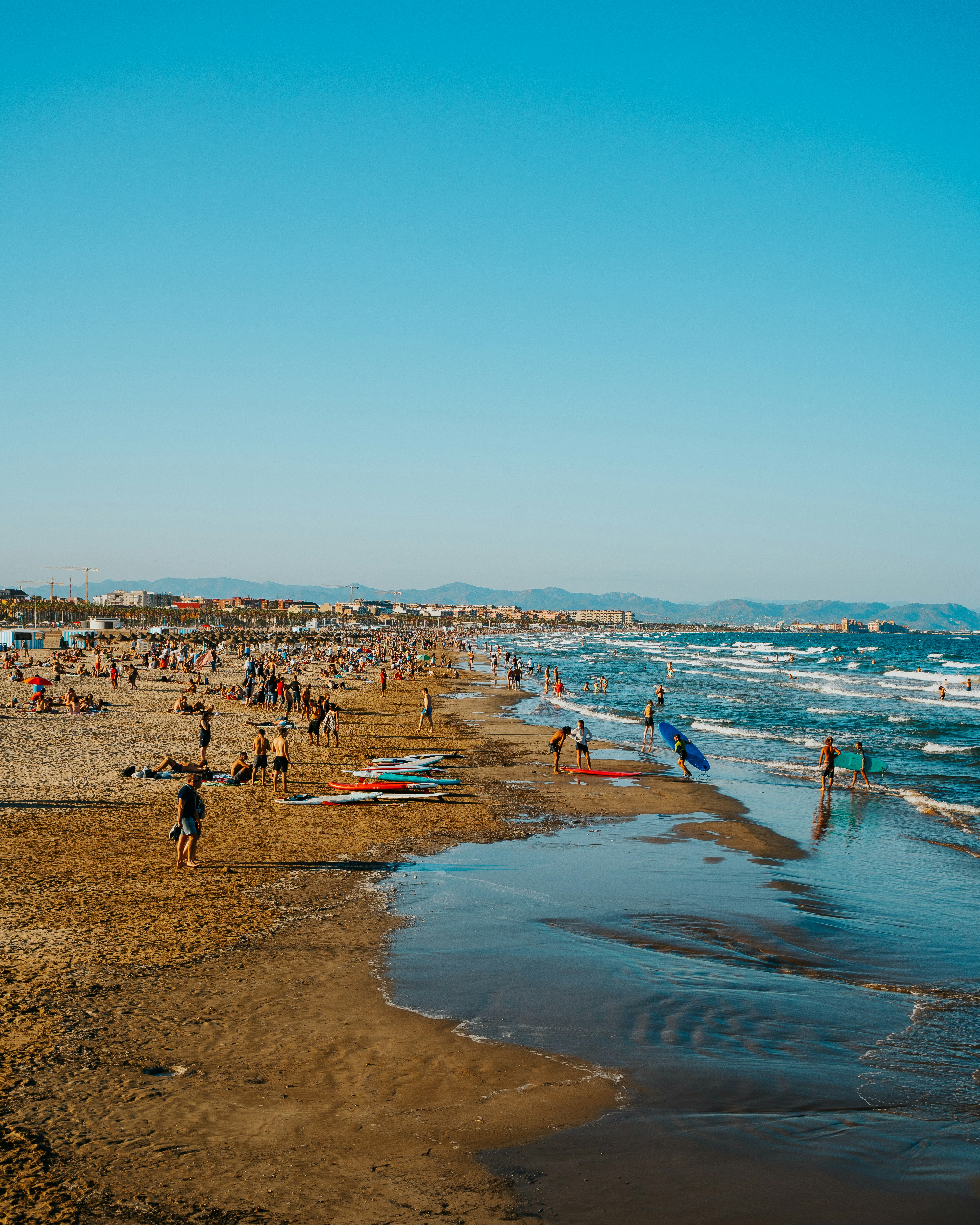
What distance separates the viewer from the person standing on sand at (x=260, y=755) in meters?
18.4

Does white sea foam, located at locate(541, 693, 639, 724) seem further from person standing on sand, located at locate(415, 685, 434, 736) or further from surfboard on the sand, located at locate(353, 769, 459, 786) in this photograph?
surfboard on the sand, located at locate(353, 769, 459, 786)

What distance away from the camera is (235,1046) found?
268 inches

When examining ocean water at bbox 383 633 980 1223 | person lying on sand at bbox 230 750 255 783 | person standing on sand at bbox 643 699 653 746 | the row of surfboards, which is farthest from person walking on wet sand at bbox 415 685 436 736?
ocean water at bbox 383 633 980 1223

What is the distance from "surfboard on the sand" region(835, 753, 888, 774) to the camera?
23172 millimetres

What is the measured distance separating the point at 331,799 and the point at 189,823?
5.88 meters

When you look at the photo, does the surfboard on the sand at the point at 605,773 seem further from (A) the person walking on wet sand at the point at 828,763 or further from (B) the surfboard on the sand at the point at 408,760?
(A) the person walking on wet sand at the point at 828,763

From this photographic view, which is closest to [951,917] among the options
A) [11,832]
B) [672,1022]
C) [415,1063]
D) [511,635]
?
[672,1022]

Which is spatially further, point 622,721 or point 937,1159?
point 622,721

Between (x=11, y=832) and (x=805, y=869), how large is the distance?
1344 centimetres

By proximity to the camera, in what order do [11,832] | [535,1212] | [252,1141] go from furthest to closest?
[11,832], [252,1141], [535,1212]

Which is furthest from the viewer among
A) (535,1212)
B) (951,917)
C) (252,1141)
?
(951,917)

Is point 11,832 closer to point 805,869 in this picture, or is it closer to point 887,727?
point 805,869

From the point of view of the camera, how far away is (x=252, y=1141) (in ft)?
17.9

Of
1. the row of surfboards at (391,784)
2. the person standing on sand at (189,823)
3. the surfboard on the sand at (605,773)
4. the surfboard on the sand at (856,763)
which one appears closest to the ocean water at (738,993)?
the surfboard on the sand at (856,763)
